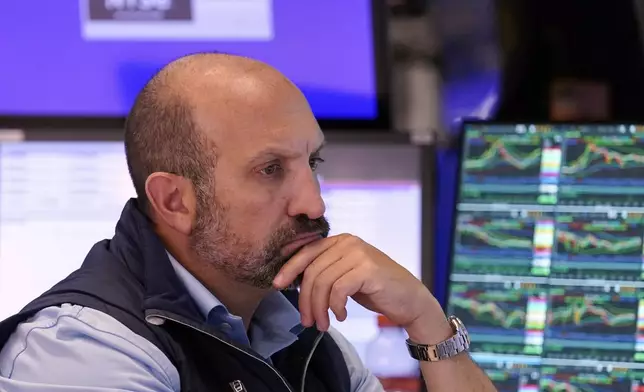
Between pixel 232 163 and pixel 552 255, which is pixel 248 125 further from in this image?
pixel 552 255

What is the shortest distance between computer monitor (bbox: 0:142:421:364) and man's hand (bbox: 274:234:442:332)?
0.59 m

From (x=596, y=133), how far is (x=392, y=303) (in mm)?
708

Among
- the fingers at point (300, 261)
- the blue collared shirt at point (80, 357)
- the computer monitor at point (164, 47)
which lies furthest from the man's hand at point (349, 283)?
the computer monitor at point (164, 47)

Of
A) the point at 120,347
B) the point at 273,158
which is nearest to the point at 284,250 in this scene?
the point at 273,158

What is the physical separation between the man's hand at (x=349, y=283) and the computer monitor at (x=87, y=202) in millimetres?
593

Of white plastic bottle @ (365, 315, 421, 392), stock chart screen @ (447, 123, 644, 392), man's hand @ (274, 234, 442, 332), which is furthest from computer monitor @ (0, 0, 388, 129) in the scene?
man's hand @ (274, 234, 442, 332)

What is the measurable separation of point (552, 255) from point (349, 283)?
2.24ft

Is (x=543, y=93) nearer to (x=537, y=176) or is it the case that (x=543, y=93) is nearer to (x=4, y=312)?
(x=537, y=176)

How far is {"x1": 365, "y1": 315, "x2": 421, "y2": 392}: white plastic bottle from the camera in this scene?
178 centimetres

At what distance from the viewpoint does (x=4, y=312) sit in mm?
1792

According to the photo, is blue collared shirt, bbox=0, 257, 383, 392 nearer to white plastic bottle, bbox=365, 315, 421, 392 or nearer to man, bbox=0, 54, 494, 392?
man, bbox=0, 54, 494, 392

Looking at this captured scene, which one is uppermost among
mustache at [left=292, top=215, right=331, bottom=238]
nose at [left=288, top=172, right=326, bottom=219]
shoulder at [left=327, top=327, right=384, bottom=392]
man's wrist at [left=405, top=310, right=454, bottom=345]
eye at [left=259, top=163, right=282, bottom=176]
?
eye at [left=259, top=163, right=282, bottom=176]

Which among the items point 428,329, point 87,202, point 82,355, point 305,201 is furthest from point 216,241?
point 87,202

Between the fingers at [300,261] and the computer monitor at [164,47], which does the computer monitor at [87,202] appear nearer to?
the computer monitor at [164,47]
